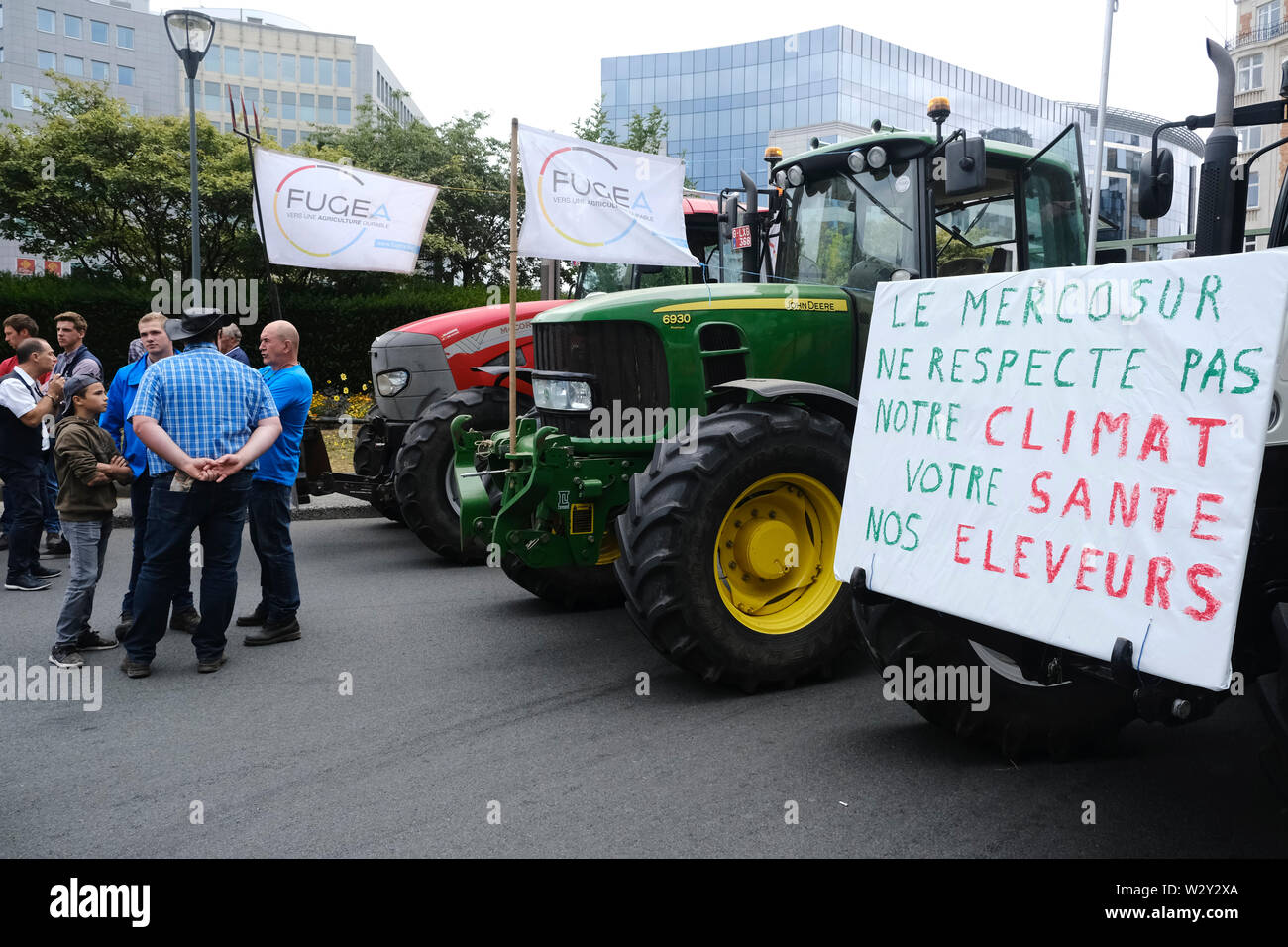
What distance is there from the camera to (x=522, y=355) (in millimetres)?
8570

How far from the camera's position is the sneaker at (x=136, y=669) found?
541 cm

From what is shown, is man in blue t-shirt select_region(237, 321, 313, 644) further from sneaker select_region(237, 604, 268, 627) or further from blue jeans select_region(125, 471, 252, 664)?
blue jeans select_region(125, 471, 252, 664)

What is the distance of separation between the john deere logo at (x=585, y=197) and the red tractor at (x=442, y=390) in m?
0.79

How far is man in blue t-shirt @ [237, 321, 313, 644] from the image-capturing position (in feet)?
20.0

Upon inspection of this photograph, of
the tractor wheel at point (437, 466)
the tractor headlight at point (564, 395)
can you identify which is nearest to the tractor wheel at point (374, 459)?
the tractor wheel at point (437, 466)

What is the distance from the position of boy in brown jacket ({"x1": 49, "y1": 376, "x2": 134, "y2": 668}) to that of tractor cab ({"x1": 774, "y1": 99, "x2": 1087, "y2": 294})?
4.02 meters

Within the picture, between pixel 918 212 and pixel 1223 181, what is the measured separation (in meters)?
1.63

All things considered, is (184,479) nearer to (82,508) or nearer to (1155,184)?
(82,508)

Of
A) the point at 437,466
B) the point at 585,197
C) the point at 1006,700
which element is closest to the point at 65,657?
the point at 437,466

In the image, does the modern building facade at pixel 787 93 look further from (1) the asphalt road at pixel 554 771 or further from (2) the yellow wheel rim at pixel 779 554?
(1) the asphalt road at pixel 554 771

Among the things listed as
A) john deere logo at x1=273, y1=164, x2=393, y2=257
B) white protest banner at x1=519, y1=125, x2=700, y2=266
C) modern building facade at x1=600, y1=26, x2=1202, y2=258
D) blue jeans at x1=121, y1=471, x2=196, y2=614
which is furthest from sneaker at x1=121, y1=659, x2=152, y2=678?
modern building facade at x1=600, y1=26, x2=1202, y2=258

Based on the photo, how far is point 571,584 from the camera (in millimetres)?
6617

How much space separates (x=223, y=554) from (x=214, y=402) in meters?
0.81

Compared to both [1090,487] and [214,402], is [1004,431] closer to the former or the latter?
[1090,487]
